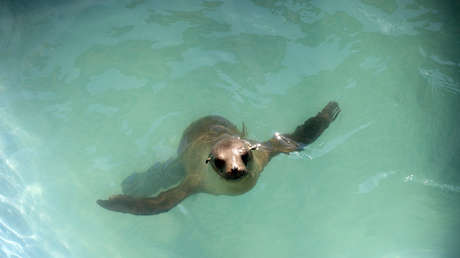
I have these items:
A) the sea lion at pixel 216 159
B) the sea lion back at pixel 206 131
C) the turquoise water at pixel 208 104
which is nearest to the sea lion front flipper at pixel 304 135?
the sea lion at pixel 216 159

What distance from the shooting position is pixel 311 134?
189 inches

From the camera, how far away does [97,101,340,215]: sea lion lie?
2.94 m

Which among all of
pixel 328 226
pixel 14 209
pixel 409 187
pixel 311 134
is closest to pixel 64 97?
pixel 14 209

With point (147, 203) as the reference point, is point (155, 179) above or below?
below

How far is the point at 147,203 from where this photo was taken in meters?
4.33

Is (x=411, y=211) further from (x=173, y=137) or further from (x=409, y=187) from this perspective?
(x=173, y=137)

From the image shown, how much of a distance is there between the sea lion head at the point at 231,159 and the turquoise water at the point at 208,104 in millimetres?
3393

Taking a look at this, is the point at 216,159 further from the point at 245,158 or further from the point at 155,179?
the point at 155,179

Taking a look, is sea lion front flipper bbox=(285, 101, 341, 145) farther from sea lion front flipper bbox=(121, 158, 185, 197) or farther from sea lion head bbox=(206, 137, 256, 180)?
sea lion front flipper bbox=(121, 158, 185, 197)

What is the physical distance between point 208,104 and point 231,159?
399 centimetres

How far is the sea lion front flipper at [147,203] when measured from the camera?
4.25m

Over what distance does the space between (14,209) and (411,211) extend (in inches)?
551

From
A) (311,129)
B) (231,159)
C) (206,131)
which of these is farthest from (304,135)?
(231,159)

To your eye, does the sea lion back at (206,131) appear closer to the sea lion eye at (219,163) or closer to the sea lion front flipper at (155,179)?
the sea lion front flipper at (155,179)
